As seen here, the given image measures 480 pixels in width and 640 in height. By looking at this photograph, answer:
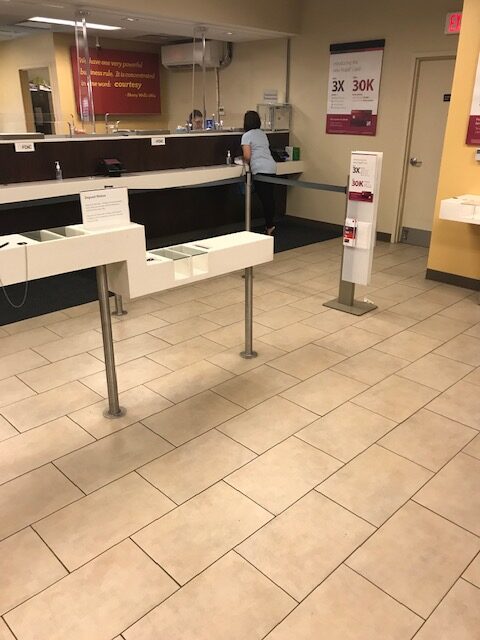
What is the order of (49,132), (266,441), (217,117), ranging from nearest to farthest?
(266,441) → (49,132) → (217,117)

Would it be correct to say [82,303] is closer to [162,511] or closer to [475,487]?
[162,511]

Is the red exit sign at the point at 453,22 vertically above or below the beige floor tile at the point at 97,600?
above

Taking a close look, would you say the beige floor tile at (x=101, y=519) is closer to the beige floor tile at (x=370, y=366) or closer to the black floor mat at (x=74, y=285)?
the beige floor tile at (x=370, y=366)

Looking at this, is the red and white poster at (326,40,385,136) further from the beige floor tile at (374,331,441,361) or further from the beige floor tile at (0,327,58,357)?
the beige floor tile at (0,327,58,357)

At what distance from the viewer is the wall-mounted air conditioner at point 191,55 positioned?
24.9 ft

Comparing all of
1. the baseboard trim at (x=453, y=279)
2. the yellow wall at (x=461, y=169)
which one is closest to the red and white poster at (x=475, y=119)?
the yellow wall at (x=461, y=169)

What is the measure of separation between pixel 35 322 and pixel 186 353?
4.48ft

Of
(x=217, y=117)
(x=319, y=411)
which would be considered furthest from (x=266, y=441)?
(x=217, y=117)

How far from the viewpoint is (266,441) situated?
273 centimetres

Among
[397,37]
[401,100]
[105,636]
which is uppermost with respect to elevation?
[397,37]

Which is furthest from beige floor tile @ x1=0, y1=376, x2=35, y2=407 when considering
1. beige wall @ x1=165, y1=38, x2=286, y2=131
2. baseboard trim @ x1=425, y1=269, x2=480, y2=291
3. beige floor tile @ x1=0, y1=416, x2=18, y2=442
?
beige wall @ x1=165, y1=38, x2=286, y2=131

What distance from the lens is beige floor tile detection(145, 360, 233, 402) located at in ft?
10.4

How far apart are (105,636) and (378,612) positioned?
92 cm

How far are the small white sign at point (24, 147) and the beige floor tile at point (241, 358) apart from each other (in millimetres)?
2836
